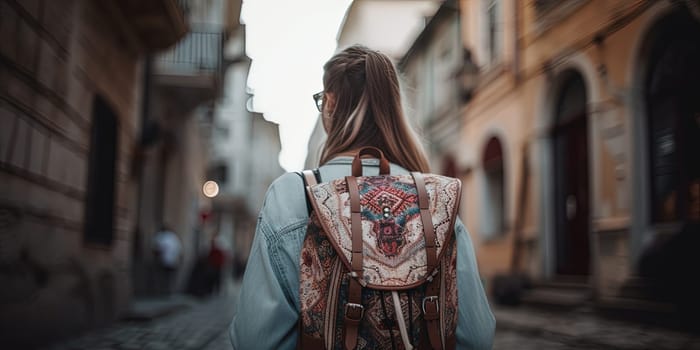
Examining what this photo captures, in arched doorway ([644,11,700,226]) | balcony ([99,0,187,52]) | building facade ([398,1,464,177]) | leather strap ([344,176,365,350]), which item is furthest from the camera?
building facade ([398,1,464,177])

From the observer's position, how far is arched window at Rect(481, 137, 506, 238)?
13.6 metres

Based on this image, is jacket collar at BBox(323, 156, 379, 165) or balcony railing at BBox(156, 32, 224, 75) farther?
balcony railing at BBox(156, 32, 224, 75)

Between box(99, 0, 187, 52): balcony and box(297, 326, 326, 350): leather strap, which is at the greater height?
box(99, 0, 187, 52): balcony

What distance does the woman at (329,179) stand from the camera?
1696 mm

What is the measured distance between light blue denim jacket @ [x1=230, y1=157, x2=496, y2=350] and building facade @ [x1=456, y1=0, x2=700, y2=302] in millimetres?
2225

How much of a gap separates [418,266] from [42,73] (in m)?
5.03

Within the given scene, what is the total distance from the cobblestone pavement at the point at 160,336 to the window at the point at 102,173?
1.24 metres

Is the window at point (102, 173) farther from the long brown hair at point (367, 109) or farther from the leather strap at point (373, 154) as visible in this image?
the leather strap at point (373, 154)

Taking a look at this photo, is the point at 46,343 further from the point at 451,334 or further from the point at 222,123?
the point at 222,123

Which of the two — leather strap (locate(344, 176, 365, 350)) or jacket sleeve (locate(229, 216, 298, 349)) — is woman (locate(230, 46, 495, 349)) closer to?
jacket sleeve (locate(229, 216, 298, 349))

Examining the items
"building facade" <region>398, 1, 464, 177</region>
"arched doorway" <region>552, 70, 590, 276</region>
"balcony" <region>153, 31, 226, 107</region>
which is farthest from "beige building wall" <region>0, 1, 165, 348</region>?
"building facade" <region>398, 1, 464, 177</region>

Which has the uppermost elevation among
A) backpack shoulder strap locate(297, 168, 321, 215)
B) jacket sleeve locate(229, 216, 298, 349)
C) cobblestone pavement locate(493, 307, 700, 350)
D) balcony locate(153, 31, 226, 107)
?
balcony locate(153, 31, 226, 107)

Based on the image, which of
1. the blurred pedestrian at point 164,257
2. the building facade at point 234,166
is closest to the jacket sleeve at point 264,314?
the blurred pedestrian at point 164,257

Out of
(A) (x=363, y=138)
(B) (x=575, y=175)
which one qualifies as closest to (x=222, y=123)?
(B) (x=575, y=175)
